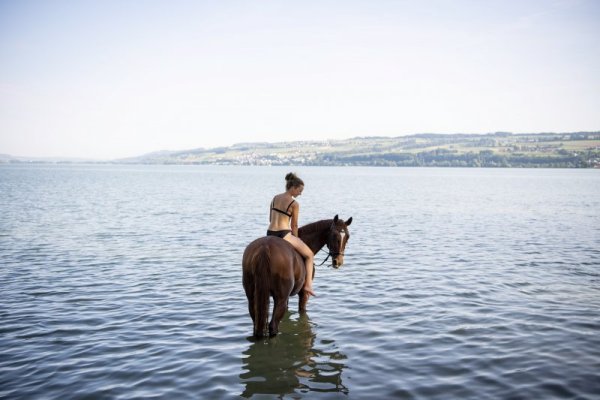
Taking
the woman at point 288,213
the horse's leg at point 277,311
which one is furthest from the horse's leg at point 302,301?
the horse's leg at point 277,311

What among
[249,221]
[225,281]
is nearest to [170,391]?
[225,281]

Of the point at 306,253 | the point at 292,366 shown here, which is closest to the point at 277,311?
the point at 292,366

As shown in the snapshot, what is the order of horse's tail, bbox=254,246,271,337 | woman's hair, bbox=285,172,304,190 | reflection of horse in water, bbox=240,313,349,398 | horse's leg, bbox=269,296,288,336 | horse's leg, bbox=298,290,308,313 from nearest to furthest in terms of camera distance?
reflection of horse in water, bbox=240,313,349,398 → horse's tail, bbox=254,246,271,337 → horse's leg, bbox=269,296,288,336 → woman's hair, bbox=285,172,304,190 → horse's leg, bbox=298,290,308,313

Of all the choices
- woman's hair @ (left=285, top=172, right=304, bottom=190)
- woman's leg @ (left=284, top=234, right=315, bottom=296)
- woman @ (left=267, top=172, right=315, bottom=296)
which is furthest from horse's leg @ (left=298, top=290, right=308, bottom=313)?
woman's hair @ (left=285, top=172, right=304, bottom=190)

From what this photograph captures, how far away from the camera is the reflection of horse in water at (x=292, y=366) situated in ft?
25.7

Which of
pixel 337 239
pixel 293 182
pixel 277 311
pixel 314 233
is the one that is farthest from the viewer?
pixel 314 233

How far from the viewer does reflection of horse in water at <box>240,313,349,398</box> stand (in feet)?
25.7

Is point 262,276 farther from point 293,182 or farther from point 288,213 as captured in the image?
point 293,182

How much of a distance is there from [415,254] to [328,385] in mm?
14310

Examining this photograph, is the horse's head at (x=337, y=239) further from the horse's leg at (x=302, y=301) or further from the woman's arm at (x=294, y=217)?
the woman's arm at (x=294, y=217)

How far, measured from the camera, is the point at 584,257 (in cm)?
2006

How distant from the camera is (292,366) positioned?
8750mm

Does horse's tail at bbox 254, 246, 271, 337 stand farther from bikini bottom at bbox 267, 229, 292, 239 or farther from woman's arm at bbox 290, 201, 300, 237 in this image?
woman's arm at bbox 290, 201, 300, 237

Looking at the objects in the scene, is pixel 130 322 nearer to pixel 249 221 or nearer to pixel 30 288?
pixel 30 288
